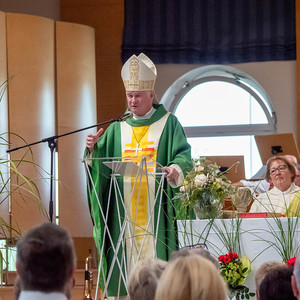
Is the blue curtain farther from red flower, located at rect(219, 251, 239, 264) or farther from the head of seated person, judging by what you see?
red flower, located at rect(219, 251, 239, 264)

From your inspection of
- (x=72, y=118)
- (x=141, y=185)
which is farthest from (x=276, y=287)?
(x=72, y=118)

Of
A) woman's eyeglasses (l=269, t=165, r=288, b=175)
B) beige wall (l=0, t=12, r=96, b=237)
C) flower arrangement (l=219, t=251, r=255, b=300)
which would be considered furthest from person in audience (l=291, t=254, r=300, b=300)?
beige wall (l=0, t=12, r=96, b=237)

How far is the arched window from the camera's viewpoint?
924 cm

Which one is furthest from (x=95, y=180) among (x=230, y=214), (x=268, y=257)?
(x=268, y=257)

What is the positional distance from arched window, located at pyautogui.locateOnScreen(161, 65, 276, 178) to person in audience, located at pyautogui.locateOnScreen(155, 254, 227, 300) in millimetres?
7334

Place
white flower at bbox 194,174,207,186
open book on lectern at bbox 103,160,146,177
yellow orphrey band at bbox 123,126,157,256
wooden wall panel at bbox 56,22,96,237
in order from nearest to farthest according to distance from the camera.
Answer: open book on lectern at bbox 103,160,146,177, white flower at bbox 194,174,207,186, yellow orphrey band at bbox 123,126,157,256, wooden wall panel at bbox 56,22,96,237

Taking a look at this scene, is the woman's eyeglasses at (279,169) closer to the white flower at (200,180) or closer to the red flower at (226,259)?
the white flower at (200,180)

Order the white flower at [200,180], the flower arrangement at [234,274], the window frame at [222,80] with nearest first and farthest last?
1. the flower arrangement at [234,274]
2. the white flower at [200,180]
3. the window frame at [222,80]

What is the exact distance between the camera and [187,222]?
411 cm

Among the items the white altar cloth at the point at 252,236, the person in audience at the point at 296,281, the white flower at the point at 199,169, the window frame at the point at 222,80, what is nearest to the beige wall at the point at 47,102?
the window frame at the point at 222,80

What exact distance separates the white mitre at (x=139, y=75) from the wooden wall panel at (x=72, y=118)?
2.77 meters

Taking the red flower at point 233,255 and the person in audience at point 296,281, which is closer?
the person in audience at point 296,281

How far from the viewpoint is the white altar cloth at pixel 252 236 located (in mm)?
3947

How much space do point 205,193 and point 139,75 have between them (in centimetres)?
129
